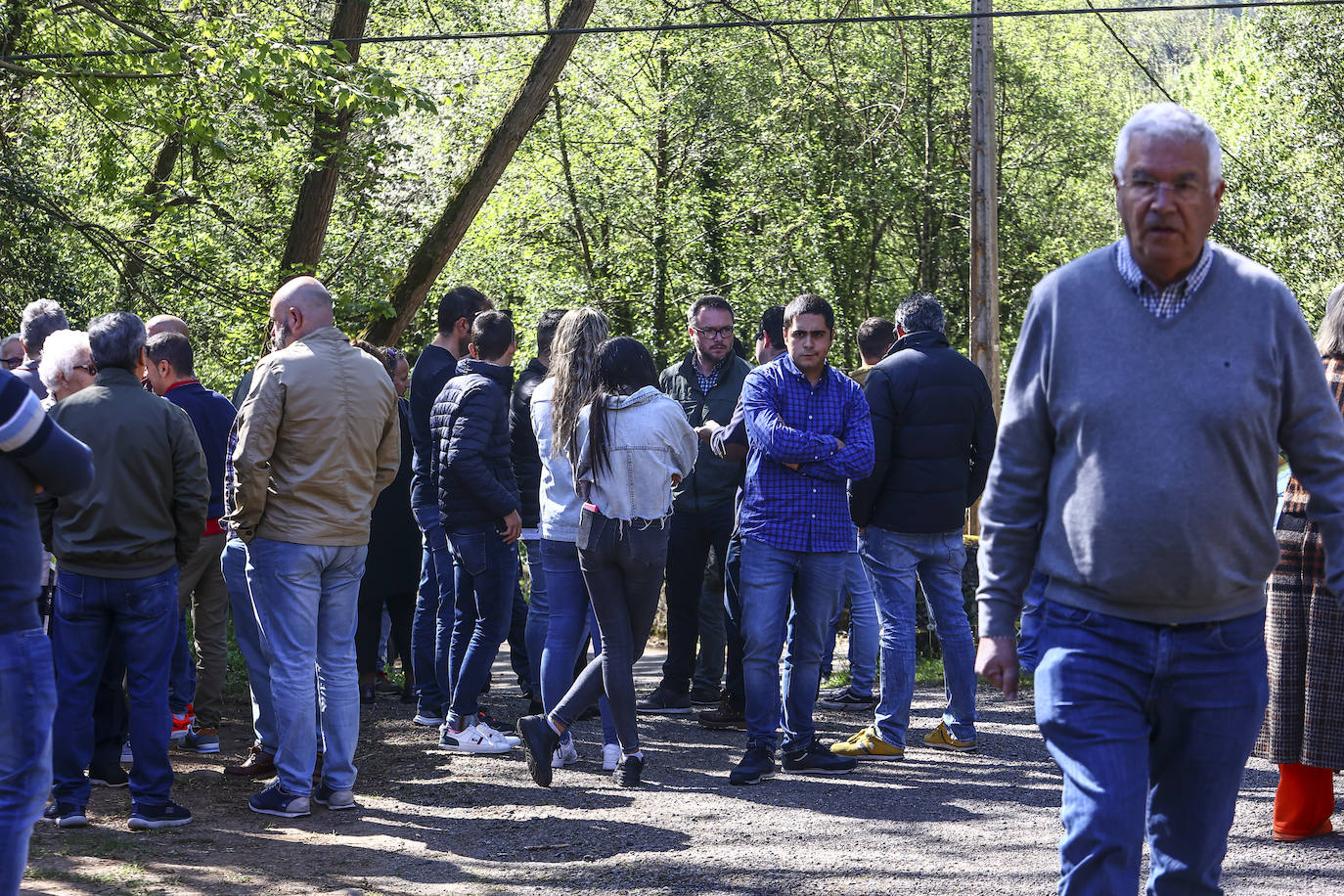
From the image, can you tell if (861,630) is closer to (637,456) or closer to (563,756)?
(563,756)

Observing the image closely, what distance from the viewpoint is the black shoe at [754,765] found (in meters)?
6.35

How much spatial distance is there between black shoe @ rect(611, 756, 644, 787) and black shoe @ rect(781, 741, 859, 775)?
30.2 inches

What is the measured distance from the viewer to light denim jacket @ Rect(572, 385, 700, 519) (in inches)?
239

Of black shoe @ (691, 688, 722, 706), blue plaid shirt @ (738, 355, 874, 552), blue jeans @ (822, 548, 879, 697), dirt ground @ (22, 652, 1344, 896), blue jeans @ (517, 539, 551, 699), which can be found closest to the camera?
dirt ground @ (22, 652, 1344, 896)

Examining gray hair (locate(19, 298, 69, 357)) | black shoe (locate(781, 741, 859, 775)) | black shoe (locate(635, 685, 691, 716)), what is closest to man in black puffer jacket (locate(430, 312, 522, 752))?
black shoe (locate(635, 685, 691, 716))

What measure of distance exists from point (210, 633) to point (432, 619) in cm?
127

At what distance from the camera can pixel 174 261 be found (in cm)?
1233

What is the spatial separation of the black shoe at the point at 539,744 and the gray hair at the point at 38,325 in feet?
10.4

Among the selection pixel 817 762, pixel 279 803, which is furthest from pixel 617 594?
pixel 279 803

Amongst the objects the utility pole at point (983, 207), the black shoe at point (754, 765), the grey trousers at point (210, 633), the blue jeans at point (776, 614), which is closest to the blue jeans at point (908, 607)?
the blue jeans at point (776, 614)

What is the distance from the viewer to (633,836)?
552 cm

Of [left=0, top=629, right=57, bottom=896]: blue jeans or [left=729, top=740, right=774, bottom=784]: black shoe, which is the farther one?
[left=729, top=740, right=774, bottom=784]: black shoe

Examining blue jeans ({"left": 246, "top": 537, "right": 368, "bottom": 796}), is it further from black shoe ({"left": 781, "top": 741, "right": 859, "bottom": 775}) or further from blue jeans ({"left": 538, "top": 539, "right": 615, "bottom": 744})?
black shoe ({"left": 781, "top": 741, "right": 859, "bottom": 775})

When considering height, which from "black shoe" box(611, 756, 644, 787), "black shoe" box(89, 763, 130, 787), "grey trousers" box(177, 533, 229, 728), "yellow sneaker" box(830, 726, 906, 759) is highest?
"grey trousers" box(177, 533, 229, 728)
